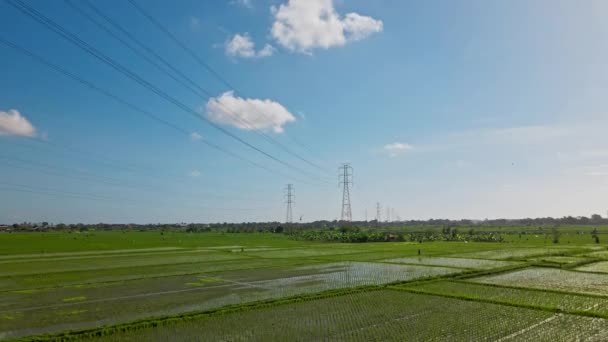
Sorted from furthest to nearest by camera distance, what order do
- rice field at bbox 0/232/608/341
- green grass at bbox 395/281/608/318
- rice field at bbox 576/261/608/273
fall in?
rice field at bbox 576/261/608/273 < green grass at bbox 395/281/608/318 < rice field at bbox 0/232/608/341

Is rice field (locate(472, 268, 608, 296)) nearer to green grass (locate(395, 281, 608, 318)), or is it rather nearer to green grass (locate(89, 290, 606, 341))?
green grass (locate(395, 281, 608, 318))

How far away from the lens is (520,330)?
48.2 ft

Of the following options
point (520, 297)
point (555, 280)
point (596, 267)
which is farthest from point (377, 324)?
point (596, 267)

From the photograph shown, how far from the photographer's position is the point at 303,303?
65.4ft

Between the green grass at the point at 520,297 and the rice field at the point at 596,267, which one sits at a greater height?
the rice field at the point at 596,267

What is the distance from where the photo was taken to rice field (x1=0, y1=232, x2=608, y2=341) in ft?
48.4

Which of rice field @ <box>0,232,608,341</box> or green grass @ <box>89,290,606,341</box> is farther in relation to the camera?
rice field @ <box>0,232,608,341</box>

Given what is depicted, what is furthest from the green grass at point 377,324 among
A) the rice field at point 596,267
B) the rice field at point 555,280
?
the rice field at point 596,267

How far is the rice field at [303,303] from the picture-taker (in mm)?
14742

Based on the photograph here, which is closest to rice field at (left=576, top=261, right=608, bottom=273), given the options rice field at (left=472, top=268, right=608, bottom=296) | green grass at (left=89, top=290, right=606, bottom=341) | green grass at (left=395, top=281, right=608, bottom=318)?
rice field at (left=472, top=268, right=608, bottom=296)

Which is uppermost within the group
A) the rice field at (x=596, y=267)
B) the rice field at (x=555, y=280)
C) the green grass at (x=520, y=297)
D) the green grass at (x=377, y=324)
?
the rice field at (x=596, y=267)

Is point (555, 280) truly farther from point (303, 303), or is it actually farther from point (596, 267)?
point (303, 303)

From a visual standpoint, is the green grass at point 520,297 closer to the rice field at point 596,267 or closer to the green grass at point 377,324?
the green grass at point 377,324

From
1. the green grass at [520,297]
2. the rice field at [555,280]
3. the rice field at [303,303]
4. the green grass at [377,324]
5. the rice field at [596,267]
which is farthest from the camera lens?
the rice field at [596,267]
